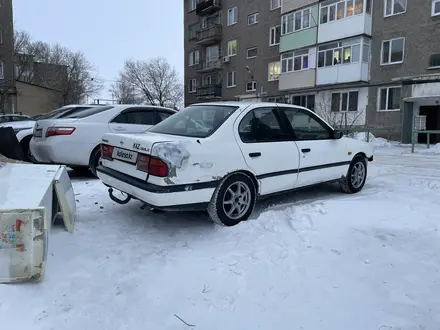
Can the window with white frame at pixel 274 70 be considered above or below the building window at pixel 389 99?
above

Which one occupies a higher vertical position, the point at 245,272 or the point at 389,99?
the point at 389,99

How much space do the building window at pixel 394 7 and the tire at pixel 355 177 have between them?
18199 mm

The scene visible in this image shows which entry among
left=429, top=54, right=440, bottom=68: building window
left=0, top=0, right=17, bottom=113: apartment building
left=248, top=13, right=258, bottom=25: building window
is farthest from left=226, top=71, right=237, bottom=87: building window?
left=0, top=0, right=17, bottom=113: apartment building

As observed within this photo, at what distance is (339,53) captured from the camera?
22.3 metres

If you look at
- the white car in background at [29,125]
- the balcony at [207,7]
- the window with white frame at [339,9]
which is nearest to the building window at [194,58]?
the balcony at [207,7]

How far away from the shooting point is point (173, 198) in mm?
3689

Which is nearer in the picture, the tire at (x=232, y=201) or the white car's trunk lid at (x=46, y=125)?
the tire at (x=232, y=201)

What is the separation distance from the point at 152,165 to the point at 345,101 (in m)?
21.6

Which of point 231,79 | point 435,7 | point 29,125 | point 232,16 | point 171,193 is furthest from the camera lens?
point 231,79

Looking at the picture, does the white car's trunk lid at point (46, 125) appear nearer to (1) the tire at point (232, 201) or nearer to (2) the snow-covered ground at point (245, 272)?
(2) the snow-covered ground at point (245, 272)

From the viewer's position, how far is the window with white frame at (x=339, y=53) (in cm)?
2139

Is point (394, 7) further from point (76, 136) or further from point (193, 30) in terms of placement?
point (193, 30)

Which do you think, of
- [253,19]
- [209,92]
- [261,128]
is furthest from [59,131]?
[209,92]

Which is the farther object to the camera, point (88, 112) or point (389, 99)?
point (389, 99)
